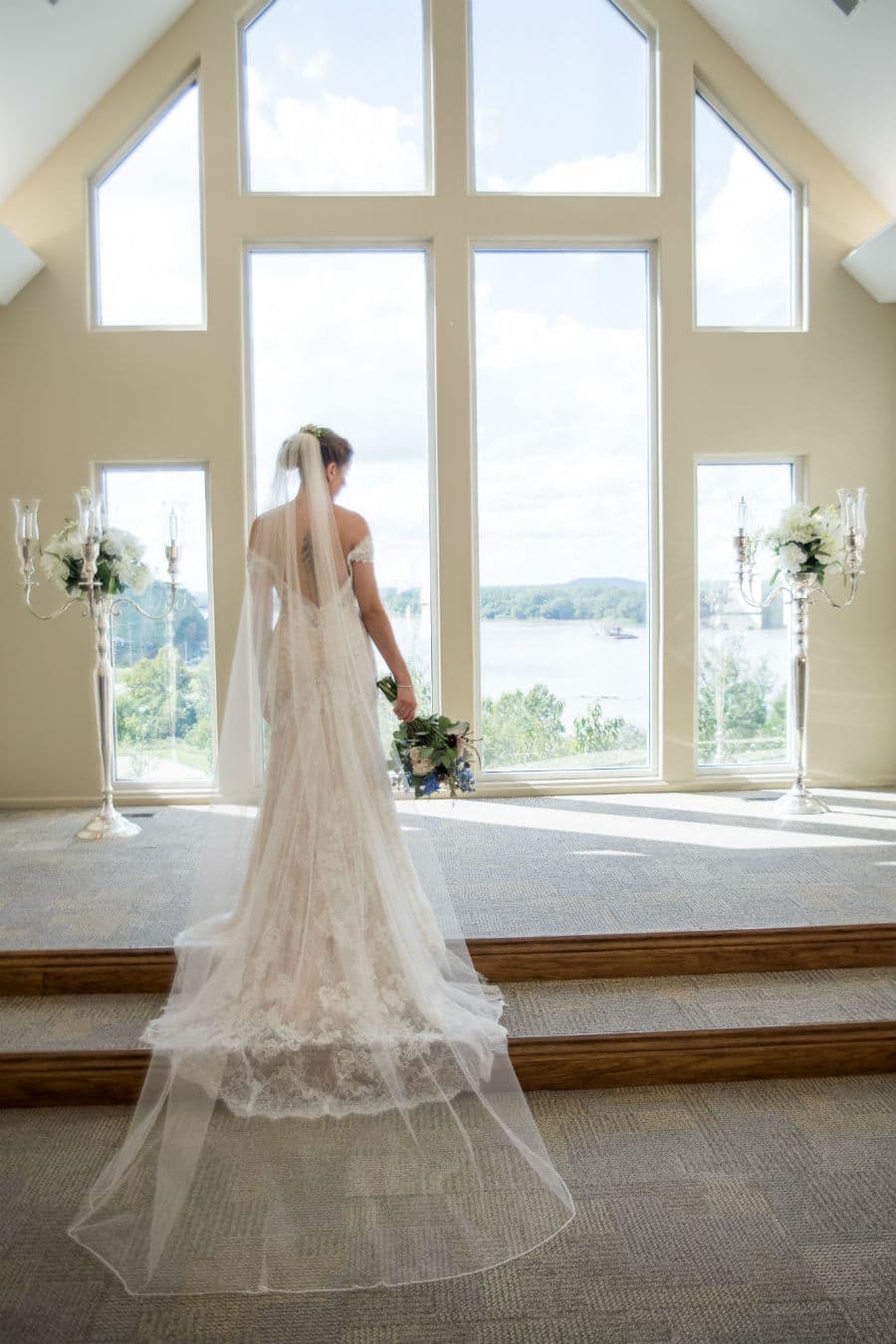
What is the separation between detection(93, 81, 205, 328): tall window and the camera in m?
6.55

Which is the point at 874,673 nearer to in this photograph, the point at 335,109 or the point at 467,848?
the point at 467,848

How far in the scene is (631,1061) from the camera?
3.38 metres

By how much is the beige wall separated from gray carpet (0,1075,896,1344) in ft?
12.7

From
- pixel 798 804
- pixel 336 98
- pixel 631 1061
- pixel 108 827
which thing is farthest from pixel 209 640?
pixel 631 1061

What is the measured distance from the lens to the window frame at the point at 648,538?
265 inches

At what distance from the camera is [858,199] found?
21.9 ft

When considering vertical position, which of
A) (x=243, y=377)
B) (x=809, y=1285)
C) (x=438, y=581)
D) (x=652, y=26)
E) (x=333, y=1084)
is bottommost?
(x=809, y=1285)

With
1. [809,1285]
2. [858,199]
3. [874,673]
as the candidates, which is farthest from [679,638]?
[809,1285]

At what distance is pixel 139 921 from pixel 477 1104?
1.75m

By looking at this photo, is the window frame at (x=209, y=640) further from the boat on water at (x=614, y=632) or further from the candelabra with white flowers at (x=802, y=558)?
the candelabra with white flowers at (x=802, y=558)

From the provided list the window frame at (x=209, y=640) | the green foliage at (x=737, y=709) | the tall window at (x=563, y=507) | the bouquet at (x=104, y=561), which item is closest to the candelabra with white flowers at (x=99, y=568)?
the bouquet at (x=104, y=561)

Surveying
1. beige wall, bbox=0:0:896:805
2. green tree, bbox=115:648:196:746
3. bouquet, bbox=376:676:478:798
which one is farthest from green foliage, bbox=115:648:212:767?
bouquet, bbox=376:676:478:798

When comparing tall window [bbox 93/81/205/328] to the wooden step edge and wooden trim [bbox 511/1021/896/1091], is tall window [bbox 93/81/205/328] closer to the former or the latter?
the wooden step edge

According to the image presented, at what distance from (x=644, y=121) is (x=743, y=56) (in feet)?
2.26
